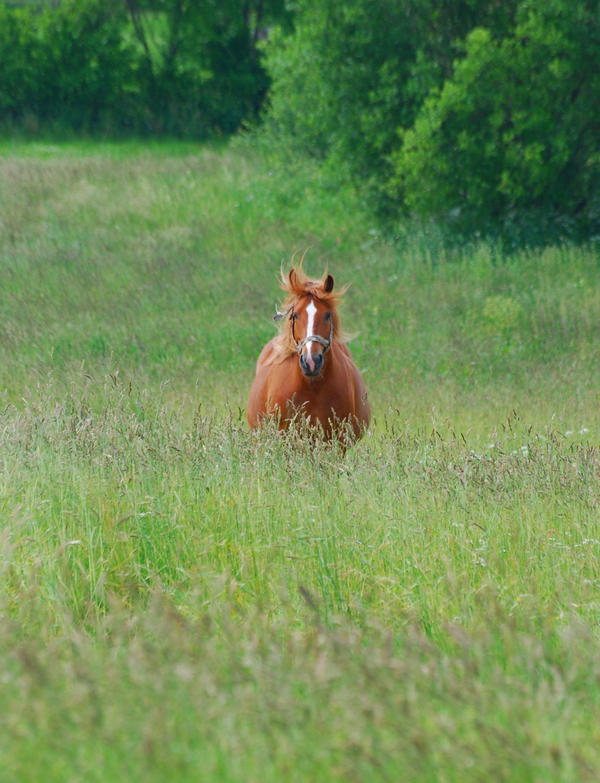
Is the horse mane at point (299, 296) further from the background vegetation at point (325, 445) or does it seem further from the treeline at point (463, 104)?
the treeline at point (463, 104)

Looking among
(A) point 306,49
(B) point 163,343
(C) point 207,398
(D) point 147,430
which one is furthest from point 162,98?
(D) point 147,430

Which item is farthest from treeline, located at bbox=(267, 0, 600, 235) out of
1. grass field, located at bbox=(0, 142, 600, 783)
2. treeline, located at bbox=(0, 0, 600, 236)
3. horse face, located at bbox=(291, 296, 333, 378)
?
horse face, located at bbox=(291, 296, 333, 378)

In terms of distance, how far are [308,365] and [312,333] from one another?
276 mm

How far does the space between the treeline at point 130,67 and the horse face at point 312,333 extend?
1164 inches

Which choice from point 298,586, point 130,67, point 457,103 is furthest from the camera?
point 130,67

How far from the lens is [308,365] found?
271 inches

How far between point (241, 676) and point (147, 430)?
3.41m

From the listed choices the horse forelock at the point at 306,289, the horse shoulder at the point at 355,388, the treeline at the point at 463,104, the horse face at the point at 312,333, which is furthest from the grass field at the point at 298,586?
the treeline at the point at 463,104

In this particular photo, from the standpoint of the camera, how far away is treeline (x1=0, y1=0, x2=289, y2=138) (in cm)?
3534

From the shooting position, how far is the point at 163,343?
13273 mm

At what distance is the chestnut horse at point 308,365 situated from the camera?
23.2 feet

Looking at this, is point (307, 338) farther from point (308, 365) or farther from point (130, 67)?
point (130, 67)

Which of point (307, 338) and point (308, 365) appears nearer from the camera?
point (308, 365)

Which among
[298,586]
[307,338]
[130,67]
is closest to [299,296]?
[307,338]
